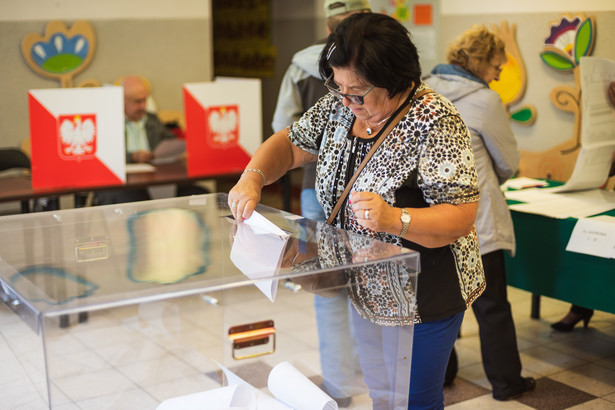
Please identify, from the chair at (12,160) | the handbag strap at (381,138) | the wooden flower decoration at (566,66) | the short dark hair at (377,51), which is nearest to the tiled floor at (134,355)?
the handbag strap at (381,138)

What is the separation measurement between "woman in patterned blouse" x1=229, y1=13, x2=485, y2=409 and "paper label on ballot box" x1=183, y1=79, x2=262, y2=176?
222 cm

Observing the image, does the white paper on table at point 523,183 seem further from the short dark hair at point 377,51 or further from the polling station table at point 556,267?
the short dark hair at point 377,51

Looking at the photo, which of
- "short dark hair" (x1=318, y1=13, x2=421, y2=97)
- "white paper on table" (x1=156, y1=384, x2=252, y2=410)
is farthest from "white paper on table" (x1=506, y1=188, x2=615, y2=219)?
"white paper on table" (x1=156, y1=384, x2=252, y2=410)

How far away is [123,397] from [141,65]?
442cm

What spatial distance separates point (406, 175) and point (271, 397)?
23.2 inches

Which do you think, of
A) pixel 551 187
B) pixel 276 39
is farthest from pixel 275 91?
pixel 551 187

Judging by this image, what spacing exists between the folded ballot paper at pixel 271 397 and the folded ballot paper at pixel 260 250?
8.3 inches

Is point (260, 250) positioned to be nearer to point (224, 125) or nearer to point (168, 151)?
point (224, 125)

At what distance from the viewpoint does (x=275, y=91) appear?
762 cm

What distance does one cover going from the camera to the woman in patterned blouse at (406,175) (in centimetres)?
163

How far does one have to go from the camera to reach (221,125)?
4.17 meters

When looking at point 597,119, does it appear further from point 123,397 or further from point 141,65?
point 141,65

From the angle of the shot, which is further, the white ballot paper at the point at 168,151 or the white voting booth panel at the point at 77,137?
the white ballot paper at the point at 168,151

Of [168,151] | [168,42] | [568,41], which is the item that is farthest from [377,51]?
[168,42]
